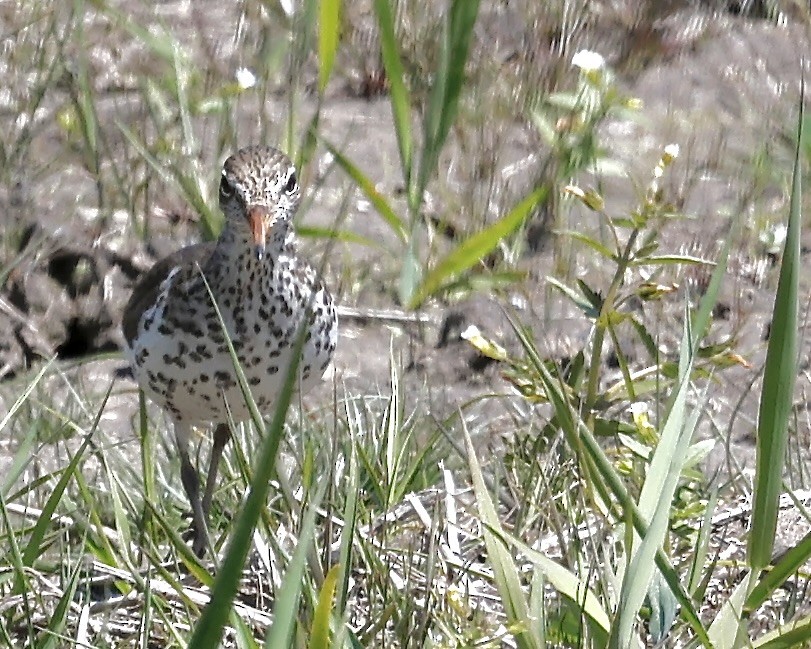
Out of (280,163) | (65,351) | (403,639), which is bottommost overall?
(65,351)

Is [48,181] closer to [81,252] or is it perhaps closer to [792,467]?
[81,252]

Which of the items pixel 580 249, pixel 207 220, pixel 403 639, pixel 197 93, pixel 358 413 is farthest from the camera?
pixel 197 93

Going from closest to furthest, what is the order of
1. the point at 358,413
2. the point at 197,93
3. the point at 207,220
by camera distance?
1. the point at 358,413
2. the point at 207,220
3. the point at 197,93

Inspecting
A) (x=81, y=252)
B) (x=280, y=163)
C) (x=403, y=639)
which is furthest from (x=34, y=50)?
(x=403, y=639)

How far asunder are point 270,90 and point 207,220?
1.53 m

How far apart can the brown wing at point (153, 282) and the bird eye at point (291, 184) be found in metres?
0.25

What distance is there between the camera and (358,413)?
4414 millimetres

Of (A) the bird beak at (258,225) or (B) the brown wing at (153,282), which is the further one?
(B) the brown wing at (153,282)

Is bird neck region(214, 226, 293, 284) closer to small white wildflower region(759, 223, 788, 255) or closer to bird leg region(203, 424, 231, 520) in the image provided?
bird leg region(203, 424, 231, 520)

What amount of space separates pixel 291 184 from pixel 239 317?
1.23 ft

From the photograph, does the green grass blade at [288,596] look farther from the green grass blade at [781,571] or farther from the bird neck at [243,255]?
the bird neck at [243,255]

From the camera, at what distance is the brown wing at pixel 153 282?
423cm

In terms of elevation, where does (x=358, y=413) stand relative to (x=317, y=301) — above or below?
below

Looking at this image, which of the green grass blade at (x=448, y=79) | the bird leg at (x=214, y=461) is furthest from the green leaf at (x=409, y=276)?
the bird leg at (x=214, y=461)
